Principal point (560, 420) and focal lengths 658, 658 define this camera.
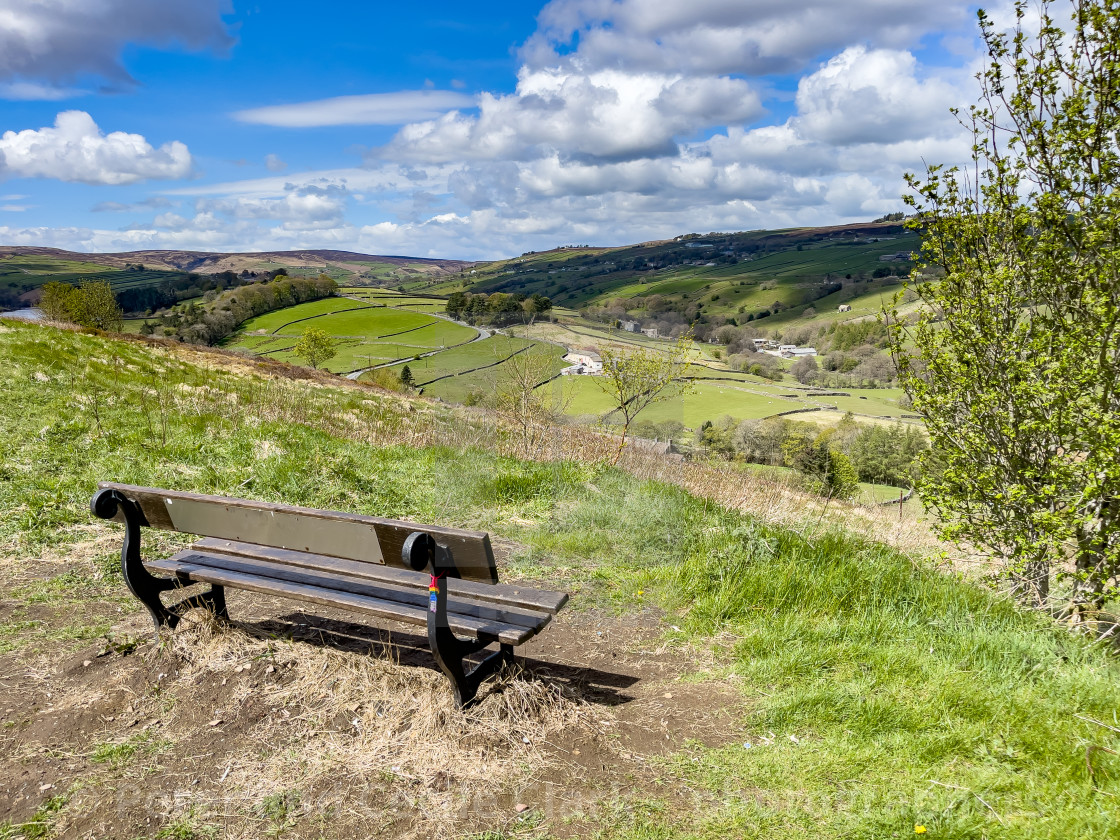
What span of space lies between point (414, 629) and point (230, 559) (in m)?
1.30

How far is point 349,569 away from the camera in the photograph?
3.97 meters

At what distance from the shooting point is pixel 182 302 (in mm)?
86562

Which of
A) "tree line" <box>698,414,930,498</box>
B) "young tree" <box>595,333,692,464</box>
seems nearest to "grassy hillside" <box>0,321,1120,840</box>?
"young tree" <box>595,333,692,464</box>

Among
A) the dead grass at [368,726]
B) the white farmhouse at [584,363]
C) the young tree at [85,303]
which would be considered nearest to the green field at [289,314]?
the young tree at [85,303]

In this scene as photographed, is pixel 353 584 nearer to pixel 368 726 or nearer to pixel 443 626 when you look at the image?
pixel 368 726

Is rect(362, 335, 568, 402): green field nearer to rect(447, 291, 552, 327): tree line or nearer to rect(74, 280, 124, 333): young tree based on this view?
rect(447, 291, 552, 327): tree line

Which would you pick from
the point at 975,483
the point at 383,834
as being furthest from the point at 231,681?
the point at 975,483

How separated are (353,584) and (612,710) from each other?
5.43ft

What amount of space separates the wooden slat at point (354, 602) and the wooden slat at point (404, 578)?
17 cm

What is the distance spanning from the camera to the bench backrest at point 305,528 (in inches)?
121

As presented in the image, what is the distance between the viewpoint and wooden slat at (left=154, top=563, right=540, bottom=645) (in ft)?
10.9

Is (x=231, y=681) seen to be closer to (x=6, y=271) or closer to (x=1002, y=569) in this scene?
(x=1002, y=569)

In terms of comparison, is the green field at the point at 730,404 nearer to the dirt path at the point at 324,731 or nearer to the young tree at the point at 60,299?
the dirt path at the point at 324,731

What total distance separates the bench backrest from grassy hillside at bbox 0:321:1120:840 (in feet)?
2.72
